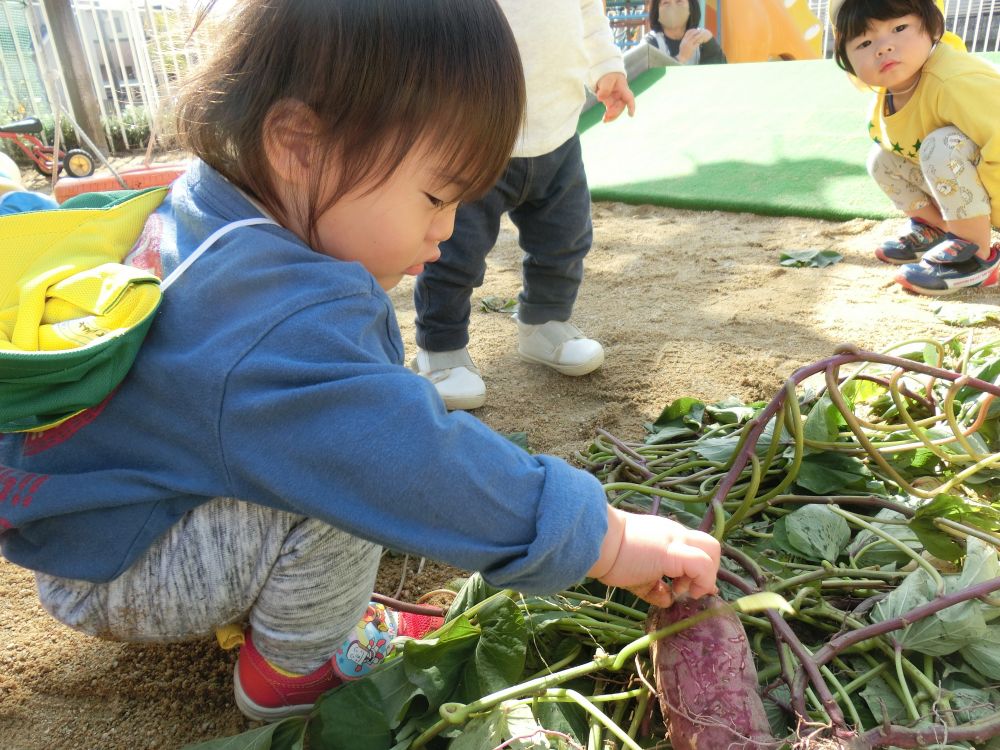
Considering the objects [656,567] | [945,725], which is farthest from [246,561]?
[945,725]

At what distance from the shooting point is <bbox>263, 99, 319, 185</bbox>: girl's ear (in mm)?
857

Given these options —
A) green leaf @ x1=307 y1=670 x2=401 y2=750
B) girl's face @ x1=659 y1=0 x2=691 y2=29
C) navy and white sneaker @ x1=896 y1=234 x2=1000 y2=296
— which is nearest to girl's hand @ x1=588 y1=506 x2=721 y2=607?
green leaf @ x1=307 y1=670 x2=401 y2=750

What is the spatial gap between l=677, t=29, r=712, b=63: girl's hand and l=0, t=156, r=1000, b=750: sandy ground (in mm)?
3766

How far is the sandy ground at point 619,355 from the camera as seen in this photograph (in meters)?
1.07

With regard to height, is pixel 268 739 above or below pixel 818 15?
above

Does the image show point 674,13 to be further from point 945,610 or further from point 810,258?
point 945,610

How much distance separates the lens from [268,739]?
0.91m

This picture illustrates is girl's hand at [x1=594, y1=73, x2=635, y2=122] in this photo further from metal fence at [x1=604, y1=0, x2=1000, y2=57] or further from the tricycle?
metal fence at [x1=604, y1=0, x2=1000, y2=57]

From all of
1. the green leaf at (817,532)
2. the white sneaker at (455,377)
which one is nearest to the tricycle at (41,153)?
the white sneaker at (455,377)

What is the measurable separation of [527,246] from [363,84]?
3.81 feet

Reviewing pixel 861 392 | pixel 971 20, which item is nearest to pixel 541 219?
pixel 861 392

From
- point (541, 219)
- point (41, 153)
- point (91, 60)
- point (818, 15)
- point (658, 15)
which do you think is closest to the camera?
point (541, 219)

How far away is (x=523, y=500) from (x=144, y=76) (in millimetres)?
8184

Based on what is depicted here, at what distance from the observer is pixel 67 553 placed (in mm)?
859
